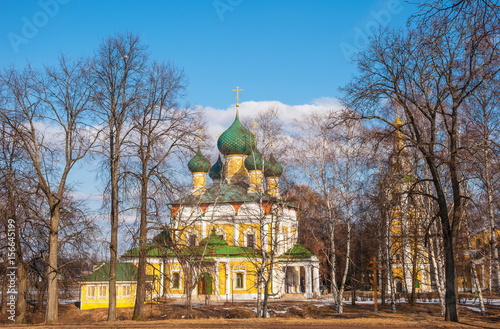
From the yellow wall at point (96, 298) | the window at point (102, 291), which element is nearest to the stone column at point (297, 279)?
the yellow wall at point (96, 298)

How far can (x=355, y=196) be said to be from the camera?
22797mm

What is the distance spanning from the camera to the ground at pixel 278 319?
14055 millimetres

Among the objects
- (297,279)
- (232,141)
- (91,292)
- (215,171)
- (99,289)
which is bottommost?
(91,292)

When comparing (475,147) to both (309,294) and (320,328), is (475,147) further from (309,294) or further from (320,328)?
(309,294)

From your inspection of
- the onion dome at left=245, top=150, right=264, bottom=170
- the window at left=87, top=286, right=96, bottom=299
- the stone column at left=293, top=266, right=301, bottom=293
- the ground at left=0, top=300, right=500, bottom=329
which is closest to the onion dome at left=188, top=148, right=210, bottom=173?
the stone column at left=293, top=266, right=301, bottom=293

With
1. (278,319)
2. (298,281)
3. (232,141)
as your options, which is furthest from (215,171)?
(278,319)

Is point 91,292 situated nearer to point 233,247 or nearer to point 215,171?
point 233,247

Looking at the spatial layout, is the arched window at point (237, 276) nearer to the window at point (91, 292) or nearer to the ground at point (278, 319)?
the ground at point (278, 319)

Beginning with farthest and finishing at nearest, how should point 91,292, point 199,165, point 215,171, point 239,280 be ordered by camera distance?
1. point 215,171
2. point 199,165
3. point 239,280
4. point 91,292

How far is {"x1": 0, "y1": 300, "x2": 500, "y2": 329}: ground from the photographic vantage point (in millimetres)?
14055

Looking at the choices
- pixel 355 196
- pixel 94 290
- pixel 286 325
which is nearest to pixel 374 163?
pixel 355 196

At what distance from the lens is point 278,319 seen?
16.2 m

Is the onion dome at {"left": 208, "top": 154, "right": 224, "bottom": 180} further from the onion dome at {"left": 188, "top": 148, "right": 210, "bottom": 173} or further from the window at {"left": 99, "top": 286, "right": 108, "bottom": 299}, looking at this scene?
the window at {"left": 99, "top": 286, "right": 108, "bottom": 299}

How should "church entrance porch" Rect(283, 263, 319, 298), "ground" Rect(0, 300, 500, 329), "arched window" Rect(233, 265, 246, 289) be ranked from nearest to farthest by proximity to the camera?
"ground" Rect(0, 300, 500, 329)
"arched window" Rect(233, 265, 246, 289)
"church entrance porch" Rect(283, 263, 319, 298)
